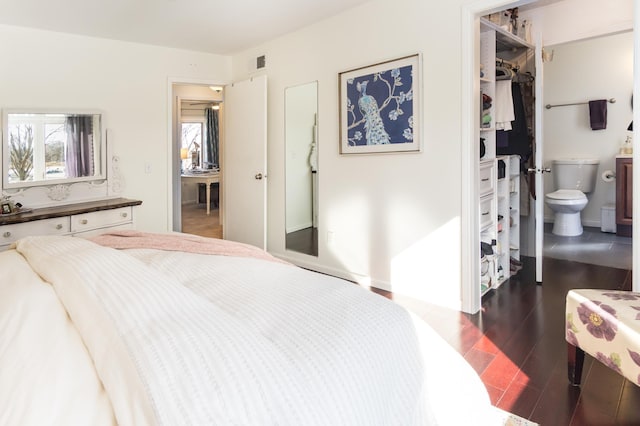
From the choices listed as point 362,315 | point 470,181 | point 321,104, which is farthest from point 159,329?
point 321,104

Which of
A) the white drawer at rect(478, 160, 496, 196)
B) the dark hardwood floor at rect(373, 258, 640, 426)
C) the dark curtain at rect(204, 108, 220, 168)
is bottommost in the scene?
the dark hardwood floor at rect(373, 258, 640, 426)

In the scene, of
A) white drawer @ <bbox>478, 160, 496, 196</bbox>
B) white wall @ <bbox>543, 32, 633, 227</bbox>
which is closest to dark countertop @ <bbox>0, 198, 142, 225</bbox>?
white drawer @ <bbox>478, 160, 496, 196</bbox>

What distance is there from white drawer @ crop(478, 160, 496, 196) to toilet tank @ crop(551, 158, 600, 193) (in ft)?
8.88

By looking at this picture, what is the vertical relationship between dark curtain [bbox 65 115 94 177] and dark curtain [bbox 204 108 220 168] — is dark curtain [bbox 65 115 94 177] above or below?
below

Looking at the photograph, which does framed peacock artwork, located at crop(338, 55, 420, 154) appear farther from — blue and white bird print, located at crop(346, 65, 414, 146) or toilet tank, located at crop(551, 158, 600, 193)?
toilet tank, located at crop(551, 158, 600, 193)

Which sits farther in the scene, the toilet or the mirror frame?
the toilet

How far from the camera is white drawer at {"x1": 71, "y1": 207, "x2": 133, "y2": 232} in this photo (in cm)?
322

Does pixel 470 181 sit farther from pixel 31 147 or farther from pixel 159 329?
pixel 31 147

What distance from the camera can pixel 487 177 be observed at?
3088 millimetres

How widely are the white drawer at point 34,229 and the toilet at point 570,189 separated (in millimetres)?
5212

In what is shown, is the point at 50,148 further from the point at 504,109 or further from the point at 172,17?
the point at 504,109

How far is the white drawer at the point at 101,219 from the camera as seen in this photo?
3.22m

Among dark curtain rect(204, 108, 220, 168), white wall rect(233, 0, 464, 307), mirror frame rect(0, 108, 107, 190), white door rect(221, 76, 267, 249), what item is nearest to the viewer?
white wall rect(233, 0, 464, 307)

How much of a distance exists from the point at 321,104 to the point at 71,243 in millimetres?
2506
